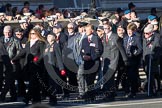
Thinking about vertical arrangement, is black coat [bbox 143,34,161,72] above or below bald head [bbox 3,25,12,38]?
below

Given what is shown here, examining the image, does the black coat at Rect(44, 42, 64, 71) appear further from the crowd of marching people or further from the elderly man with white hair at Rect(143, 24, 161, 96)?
the elderly man with white hair at Rect(143, 24, 161, 96)

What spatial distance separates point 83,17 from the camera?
774 inches

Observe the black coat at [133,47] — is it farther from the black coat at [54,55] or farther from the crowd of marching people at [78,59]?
the black coat at [54,55]

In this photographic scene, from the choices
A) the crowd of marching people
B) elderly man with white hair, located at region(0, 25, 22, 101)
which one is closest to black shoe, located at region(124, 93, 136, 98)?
the crowd of marching people

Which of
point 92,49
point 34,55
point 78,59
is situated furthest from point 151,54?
point 34,55

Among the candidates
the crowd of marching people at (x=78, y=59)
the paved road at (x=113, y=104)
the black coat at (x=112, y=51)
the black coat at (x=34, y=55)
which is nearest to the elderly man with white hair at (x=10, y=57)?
the crowd of marching people at (x=78, y=59)

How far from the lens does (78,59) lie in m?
16.3

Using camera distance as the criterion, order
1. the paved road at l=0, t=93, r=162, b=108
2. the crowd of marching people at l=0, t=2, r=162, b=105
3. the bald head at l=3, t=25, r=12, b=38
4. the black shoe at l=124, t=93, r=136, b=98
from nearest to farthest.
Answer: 1. the paved road at l=0, t=93, r=162, b=108
2. the crowd of marching people at l=0, t=2, r=162, b=105
3. the bald head at l=3, t=25, r=12, b=38
4. the black shoe at l=124, t=93, r=136, b=98

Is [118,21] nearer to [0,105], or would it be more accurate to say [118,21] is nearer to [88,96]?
[88,96]

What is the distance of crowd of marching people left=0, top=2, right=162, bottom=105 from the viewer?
51.1 ft

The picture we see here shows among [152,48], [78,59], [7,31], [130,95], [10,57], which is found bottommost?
[130,95]

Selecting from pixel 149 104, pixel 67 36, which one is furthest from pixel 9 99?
pixel 149 104

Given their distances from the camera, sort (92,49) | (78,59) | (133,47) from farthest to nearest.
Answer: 1. (133,47)
2. (78,59)
3. (92,49)

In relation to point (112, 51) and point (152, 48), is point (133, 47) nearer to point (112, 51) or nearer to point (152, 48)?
point (152, 48)
